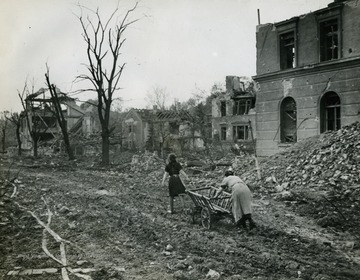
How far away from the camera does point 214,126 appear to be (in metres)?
46.8

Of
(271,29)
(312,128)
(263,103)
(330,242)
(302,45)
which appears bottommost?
(330,242)

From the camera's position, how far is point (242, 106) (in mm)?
44250

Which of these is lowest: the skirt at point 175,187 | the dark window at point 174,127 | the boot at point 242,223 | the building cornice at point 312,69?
the boot at point 242,223

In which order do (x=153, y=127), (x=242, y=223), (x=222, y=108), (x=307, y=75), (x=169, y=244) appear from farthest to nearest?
(x=153, y=127) < (x=222, y=108) < (x=307, y=75) < (x=242, y=223) < (x=169, y=244)

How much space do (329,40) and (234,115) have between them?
26.2 meters

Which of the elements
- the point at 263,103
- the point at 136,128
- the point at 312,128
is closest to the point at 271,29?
the point at 263,103

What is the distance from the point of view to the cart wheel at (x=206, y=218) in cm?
780

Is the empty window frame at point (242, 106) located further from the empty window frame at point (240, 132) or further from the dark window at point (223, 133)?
the dark window at point (223, 133)

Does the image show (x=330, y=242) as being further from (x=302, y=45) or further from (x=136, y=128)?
(x=136, y=128)

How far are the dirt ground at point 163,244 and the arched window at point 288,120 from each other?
930cm

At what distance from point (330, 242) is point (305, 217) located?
6.98 ft

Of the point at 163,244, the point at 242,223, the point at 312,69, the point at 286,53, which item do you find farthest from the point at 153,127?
the point at 163,244

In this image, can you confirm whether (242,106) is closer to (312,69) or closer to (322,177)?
(312,69)

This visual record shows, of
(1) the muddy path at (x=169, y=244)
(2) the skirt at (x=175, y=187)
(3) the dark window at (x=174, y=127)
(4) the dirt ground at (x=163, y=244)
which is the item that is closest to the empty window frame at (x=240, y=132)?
(3) the dark window at (x=174, y=127)
